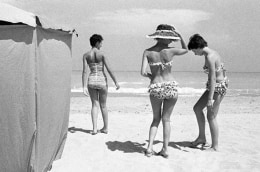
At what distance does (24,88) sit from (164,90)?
2087 millimetres

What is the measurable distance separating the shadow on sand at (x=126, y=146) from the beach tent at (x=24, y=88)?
176cm

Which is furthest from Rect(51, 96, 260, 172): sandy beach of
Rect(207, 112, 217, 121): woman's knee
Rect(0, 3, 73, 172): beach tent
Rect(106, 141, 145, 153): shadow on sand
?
Rect(0, 3, 73, 172): beach tent

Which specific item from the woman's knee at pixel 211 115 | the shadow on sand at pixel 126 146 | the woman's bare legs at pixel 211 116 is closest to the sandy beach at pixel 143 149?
the shadow on sand at pixel 126 146

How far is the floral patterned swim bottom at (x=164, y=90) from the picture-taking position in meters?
4.75

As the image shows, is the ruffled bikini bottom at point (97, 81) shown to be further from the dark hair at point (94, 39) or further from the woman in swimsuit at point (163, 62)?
the woman in swimsuit at point (163, 62)

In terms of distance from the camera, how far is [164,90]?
4738 millimetres

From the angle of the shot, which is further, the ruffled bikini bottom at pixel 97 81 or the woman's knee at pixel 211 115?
the ruffled bikini bottom at pixel 97 81

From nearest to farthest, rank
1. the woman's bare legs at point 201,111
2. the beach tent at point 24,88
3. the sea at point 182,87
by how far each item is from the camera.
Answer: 1. the beach tent at point 24,88
2. the woman's bare legs at point 201,111
3. the sea at point 182,87

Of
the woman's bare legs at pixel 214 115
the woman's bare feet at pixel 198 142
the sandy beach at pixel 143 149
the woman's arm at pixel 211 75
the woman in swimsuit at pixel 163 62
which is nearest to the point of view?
the sandy beach at pixel 143 149

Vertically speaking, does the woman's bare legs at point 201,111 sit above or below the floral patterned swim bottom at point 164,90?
below

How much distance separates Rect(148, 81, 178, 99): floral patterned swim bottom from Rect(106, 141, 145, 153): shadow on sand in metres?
1.16

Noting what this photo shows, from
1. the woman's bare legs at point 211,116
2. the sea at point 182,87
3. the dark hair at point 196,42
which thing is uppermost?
the dark hair at point 196,42

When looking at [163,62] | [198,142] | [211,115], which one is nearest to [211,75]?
[211,115]

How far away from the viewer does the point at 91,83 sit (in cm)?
618
